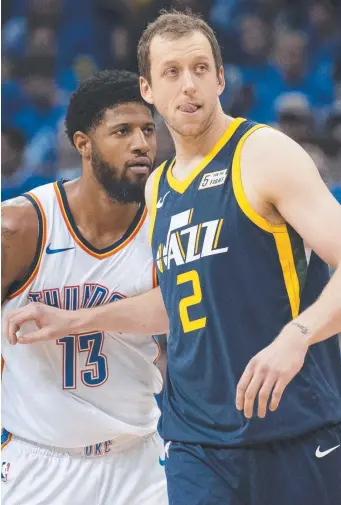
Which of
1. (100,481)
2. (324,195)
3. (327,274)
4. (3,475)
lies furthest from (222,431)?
(3,475)

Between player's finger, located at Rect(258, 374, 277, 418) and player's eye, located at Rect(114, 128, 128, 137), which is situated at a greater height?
player's eye, located at Rect(114, 128, 128, 137)

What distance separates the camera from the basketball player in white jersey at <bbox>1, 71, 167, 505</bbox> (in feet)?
10.4

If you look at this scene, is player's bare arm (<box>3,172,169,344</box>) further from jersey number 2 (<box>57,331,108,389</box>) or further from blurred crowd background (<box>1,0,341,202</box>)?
blurred crowd background (<box>1,0,341,202</box>)

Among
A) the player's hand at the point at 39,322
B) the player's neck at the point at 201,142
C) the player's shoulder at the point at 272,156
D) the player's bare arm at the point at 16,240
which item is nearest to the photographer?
the player's shoulder at the point at 272,156

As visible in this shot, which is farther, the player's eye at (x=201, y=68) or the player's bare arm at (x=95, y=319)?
the player's bare arm at (x=95, y=319)

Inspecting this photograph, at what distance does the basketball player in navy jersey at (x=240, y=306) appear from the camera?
89.7 inches

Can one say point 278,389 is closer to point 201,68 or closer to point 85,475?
point 201,68

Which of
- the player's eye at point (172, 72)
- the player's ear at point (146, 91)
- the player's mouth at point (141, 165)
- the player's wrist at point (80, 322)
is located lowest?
the player's wrist at point (80, 322)

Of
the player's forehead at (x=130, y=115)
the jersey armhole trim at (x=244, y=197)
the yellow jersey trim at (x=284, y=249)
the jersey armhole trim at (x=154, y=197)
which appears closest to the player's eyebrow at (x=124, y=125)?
the player's forehead at (x=130, y=115)

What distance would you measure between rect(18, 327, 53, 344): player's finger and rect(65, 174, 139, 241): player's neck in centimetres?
47

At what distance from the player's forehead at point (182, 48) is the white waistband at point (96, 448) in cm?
143

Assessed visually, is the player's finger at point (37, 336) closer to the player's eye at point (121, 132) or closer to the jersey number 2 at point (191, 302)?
the jersey number 2 at point (191, 302)

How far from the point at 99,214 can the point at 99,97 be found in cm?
47

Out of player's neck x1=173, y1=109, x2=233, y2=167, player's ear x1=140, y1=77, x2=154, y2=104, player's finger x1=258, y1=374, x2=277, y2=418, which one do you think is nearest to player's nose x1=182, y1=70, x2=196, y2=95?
player's neck x1=173, y1=109, x2=233, y2=167
